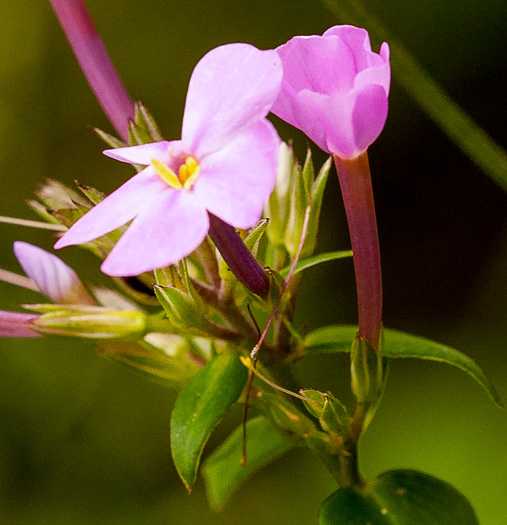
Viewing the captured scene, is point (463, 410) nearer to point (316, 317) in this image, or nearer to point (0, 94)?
point (316, 317)

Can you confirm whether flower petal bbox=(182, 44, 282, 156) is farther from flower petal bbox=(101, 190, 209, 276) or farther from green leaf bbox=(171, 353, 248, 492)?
green leaf bbox=(171, 353, 248, 492)

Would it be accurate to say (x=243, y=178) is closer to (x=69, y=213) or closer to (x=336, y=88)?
(x=336, y=88)

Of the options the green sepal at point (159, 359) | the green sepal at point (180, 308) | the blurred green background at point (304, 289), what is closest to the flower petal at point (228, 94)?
the green sepal at point (180, 308)

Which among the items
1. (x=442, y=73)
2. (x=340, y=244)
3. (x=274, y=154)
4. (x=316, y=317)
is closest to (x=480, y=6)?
(x=442, y=73)

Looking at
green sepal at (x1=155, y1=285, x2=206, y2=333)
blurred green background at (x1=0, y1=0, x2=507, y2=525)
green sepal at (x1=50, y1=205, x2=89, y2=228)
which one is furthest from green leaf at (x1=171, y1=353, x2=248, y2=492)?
blurred green background at (x1=0, y1=0, x2=507, y2=525)

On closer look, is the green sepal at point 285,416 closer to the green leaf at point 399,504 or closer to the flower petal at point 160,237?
the green leaf at point 399,504

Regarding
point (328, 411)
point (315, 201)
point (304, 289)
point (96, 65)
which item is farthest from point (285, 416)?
point (304, 289)
